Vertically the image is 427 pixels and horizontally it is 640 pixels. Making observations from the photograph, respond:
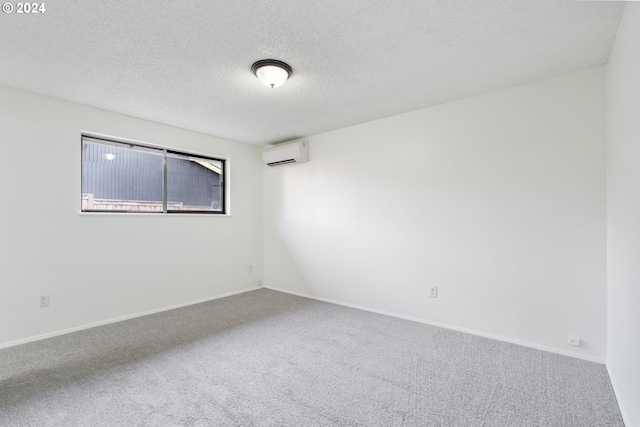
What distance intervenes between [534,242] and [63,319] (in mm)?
4540

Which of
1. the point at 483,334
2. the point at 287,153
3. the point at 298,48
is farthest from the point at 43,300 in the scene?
the point at 483,334

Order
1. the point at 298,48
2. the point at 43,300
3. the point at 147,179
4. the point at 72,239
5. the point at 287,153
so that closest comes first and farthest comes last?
the point at 298,48 → the point at 43,300 → the point at 72,239 → the point at 147,179 → the point at 287,153

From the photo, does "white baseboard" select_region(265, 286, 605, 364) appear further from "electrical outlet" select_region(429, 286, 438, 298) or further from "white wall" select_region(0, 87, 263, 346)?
"white wall" select_region(0, 87, 263, 346)

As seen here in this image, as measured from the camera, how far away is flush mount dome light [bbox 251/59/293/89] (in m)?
2.28

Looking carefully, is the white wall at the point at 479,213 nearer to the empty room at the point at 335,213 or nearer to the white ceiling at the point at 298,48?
the empty room at the point at 335,213

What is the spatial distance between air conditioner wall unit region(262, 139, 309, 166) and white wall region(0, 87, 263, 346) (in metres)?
0.85

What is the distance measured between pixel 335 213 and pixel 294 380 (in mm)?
2336

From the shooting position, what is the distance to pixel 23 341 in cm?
275

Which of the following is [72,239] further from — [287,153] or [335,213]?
[335,213]

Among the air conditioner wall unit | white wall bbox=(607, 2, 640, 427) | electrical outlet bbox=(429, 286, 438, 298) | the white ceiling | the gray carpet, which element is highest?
the white ceiling

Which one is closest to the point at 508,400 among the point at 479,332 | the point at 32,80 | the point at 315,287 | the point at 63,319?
the point at 479,332

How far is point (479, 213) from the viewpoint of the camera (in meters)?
2.95

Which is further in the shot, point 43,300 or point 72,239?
point 72,239

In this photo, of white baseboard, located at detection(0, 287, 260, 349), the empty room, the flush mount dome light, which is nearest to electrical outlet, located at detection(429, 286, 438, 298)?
the empty room
